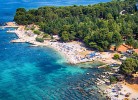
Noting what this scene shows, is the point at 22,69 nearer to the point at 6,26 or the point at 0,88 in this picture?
the point at 0,88

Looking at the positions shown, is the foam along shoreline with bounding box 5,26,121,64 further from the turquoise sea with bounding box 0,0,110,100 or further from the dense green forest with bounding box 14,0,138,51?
the dense green forest with bounding box 14,0,138,51

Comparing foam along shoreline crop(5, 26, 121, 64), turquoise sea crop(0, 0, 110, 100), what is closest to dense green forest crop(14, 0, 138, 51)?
foam along shoreline crop(5, 26, 121, 64)

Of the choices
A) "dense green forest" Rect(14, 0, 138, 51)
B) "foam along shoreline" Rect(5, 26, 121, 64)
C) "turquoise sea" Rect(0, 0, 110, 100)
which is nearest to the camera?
"turquoise sea" Rect(0, 0, 110, 100)

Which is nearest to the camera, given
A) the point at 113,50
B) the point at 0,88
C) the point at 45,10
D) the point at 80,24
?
the point at 0,88

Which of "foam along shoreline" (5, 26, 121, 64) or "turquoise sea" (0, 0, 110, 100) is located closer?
"turquoise sea" (0, 0, 110, 100)

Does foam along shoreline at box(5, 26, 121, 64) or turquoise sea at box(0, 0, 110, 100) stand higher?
foam along shoreline at box(5, 26, 121, 64)

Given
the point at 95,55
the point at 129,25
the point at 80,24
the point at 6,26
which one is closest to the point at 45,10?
the point at 6,26

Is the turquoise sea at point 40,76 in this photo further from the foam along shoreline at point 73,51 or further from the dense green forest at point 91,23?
the dense green forest at point 91,23

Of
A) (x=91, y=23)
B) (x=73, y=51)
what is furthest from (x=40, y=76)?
(x=91, y=23)
